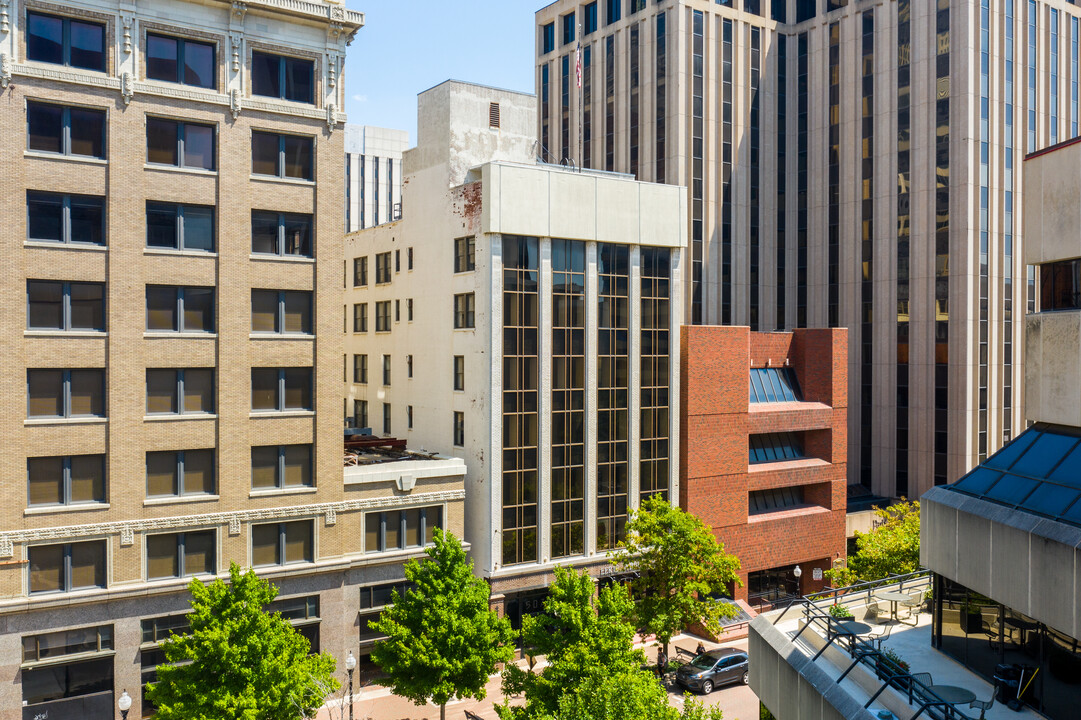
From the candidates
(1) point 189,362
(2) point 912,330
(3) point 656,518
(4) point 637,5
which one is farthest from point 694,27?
(1) point 189,362

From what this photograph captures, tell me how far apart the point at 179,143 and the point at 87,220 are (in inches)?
201

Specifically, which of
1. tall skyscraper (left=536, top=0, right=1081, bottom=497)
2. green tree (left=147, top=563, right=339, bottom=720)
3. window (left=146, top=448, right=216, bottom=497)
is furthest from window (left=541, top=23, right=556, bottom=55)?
green tree (left=147, top=563, right=339, bottom=720)

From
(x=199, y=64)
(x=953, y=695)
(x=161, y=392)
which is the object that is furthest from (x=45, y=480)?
(x=953, y=695)

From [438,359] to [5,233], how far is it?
73.0 feet

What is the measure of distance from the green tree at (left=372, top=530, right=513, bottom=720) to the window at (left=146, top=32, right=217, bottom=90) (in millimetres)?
23665

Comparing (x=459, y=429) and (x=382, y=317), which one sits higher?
(x=382, y=317)

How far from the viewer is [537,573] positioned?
152 feet

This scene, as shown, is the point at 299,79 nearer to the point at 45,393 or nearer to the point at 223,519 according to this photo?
the point at 45,393

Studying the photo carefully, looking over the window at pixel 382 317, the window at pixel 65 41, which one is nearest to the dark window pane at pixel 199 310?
the window at pixel 65 41

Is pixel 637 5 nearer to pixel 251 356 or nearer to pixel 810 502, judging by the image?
pixel 810 502

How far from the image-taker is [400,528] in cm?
4300

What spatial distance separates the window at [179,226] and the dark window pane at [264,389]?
5965mm

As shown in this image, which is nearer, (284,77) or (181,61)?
(181,61)

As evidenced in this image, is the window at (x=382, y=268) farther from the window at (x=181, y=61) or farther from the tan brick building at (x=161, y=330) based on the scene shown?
the window at (x=181, y=61)
